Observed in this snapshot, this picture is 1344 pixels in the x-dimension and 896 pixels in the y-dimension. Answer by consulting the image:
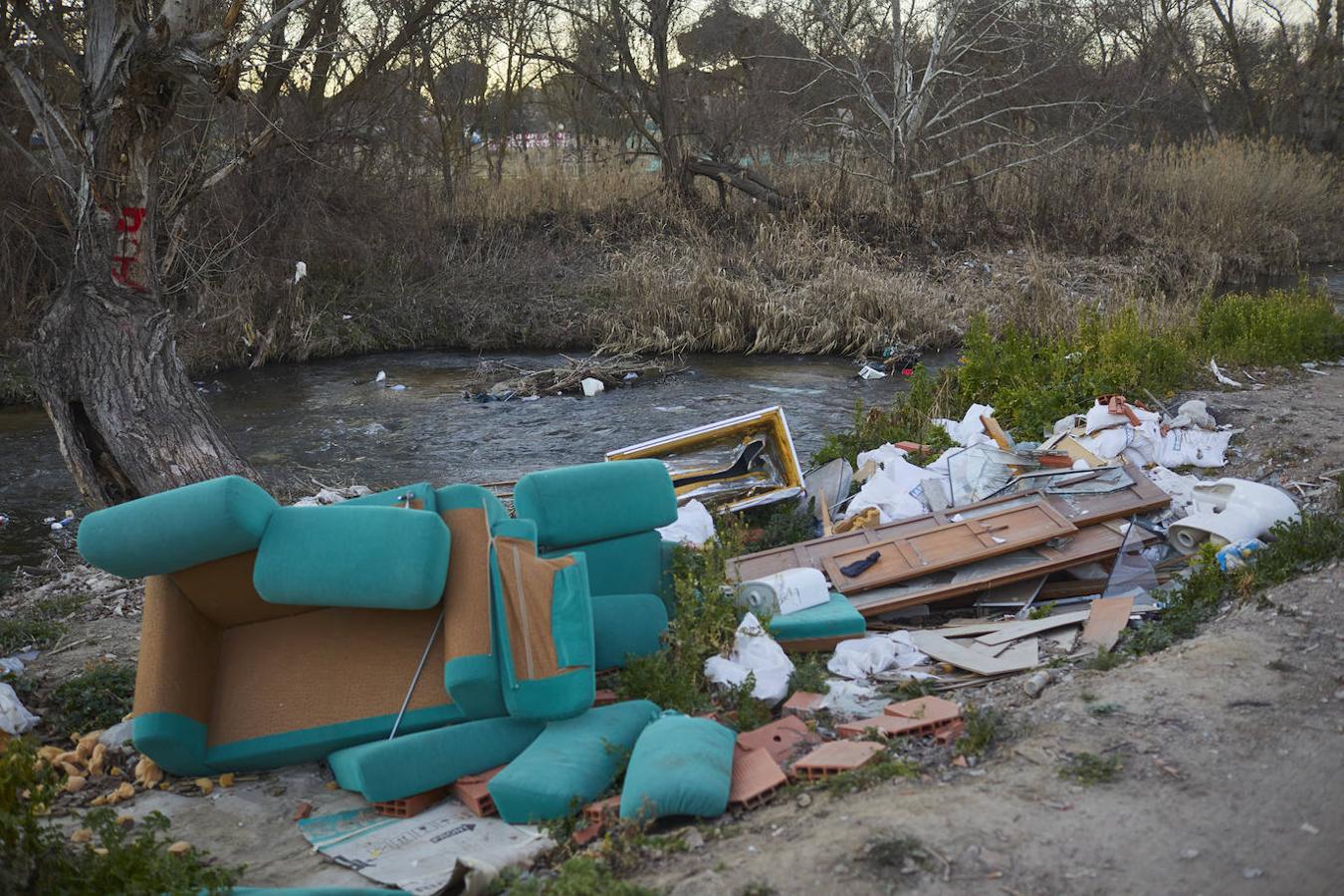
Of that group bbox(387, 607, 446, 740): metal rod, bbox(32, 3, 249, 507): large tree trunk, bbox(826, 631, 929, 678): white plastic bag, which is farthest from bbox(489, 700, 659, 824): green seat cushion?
bbox(32, 3, 249, 507): large tree trunk

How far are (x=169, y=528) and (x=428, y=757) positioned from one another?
1273 millimetres

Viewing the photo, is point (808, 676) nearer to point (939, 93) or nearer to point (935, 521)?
point (935, 521)

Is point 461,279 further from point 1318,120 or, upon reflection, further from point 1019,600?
point 1318,120

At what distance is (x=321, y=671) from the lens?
4531mm

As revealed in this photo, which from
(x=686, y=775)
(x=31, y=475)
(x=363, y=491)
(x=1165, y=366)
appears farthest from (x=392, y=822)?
(x=31, y=475)

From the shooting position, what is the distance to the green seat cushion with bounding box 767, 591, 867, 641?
17.1ft

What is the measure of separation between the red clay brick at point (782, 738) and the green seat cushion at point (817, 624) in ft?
2.96

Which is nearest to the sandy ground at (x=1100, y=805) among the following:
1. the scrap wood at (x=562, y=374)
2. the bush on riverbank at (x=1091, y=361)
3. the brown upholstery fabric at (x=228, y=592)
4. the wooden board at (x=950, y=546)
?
the brown upholstery fabric at (x=228, y=592)

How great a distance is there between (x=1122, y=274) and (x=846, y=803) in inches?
612

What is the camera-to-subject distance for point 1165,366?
357 inches

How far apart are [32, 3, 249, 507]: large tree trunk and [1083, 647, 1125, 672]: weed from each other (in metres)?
5.46

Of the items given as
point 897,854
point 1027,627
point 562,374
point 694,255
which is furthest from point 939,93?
point 897,854

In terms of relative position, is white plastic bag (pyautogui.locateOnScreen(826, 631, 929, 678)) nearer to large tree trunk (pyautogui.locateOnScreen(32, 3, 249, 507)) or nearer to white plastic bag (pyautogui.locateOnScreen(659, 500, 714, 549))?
white plastic bag (pyautogui.locateOnScreen(659, 500, 714, 549))

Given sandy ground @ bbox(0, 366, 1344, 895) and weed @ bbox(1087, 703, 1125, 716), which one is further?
weed @ bbox(1087, 703, 1125, 716)
